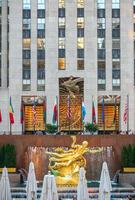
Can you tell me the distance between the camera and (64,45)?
8325 centimetres

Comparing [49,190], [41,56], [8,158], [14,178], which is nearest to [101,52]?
[41,56]

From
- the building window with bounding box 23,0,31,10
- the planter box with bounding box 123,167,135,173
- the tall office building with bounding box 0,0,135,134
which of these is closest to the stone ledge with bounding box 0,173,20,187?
the planter box with bounding box 123,167,135,173

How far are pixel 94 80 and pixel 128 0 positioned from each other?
12512 millimetres

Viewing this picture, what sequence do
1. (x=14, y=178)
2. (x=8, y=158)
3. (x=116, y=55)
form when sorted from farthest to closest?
(x=116, y=55) < (x=8, y=158) < (x=14, y=178)

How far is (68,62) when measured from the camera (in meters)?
83.2

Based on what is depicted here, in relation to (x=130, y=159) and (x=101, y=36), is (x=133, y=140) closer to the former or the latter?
(x=130, y=159)

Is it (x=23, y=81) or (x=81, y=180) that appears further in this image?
(x=23, y=81)

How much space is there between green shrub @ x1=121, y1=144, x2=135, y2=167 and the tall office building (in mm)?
21342

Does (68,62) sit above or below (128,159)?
above

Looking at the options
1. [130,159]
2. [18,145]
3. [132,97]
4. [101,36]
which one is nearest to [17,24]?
[101,36]

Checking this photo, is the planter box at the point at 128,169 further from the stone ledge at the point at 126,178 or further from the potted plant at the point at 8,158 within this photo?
the potted plant at the point at 8,158

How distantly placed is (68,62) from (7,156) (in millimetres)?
25783

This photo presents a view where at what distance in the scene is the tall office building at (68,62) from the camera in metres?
83.2

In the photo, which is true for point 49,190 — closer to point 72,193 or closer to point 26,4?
point 72,193
